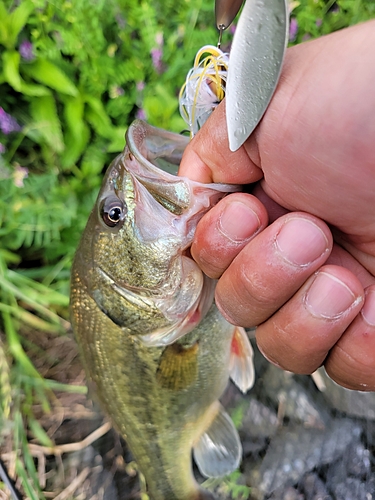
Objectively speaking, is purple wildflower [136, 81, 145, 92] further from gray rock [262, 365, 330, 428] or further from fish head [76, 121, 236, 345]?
gray rock [262, 365, 330, 428]

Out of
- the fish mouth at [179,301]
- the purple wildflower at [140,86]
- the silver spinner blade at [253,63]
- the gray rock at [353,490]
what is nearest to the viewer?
the silver spinner blade at [253,63]

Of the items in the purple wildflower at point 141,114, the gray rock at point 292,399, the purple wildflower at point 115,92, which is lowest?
the gray rock at point 292,399

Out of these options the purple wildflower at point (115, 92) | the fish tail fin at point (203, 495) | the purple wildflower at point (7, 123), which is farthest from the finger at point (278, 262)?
the purple wildflower at point (7, 123)

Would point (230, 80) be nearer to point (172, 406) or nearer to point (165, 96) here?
point (172, 406)

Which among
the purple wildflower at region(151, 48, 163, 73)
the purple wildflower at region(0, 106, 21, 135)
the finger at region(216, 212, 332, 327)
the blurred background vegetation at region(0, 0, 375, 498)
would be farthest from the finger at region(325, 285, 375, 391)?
the purple wildflower at region(0, 106, 21, 135)

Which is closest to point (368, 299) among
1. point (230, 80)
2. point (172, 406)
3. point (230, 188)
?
point (230, 188)

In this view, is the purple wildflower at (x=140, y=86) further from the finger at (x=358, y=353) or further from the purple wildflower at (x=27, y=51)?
the finger at (x=358, y=353)

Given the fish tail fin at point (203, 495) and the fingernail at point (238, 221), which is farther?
the fish tail fin at point (203, 495)
